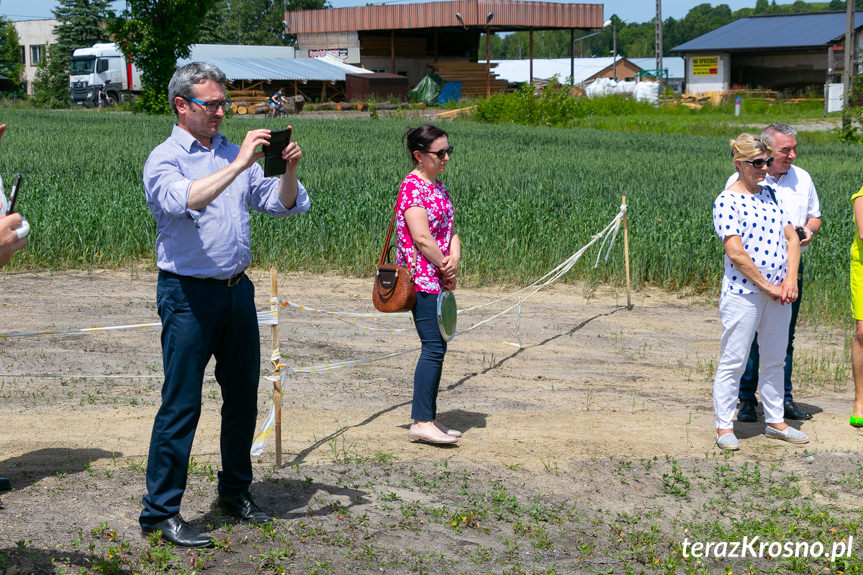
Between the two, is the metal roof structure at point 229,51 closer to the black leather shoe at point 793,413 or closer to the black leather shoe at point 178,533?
the black leather shoe at point 793,413

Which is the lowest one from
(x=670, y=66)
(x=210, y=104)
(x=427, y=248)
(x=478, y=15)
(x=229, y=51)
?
(x=427, y=248)

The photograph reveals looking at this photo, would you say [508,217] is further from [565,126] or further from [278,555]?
[565,126]

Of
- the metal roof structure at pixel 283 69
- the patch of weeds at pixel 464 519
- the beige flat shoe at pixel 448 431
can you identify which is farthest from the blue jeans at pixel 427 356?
the metal roof structure at pixel 283 69

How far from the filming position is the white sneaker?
20.0 ft

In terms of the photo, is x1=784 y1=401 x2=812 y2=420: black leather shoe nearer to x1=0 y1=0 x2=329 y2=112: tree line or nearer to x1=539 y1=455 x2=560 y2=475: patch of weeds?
x1=539 y1=455 x2=560 y2=475: patch of weeds

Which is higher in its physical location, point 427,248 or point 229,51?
point 229,51

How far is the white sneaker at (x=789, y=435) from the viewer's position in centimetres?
609

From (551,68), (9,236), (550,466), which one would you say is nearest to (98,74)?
(551,68)

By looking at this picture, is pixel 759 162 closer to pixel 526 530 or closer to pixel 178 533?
pixel 526 530

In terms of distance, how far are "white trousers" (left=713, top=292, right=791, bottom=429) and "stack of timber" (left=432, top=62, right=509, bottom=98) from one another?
185ft

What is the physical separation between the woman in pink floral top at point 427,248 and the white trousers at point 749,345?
5.53ft

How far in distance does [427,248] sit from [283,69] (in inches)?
2220

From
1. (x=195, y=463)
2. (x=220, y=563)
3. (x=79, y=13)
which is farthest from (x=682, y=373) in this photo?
(x=79, y=13)

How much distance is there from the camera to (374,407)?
668 centimetres
